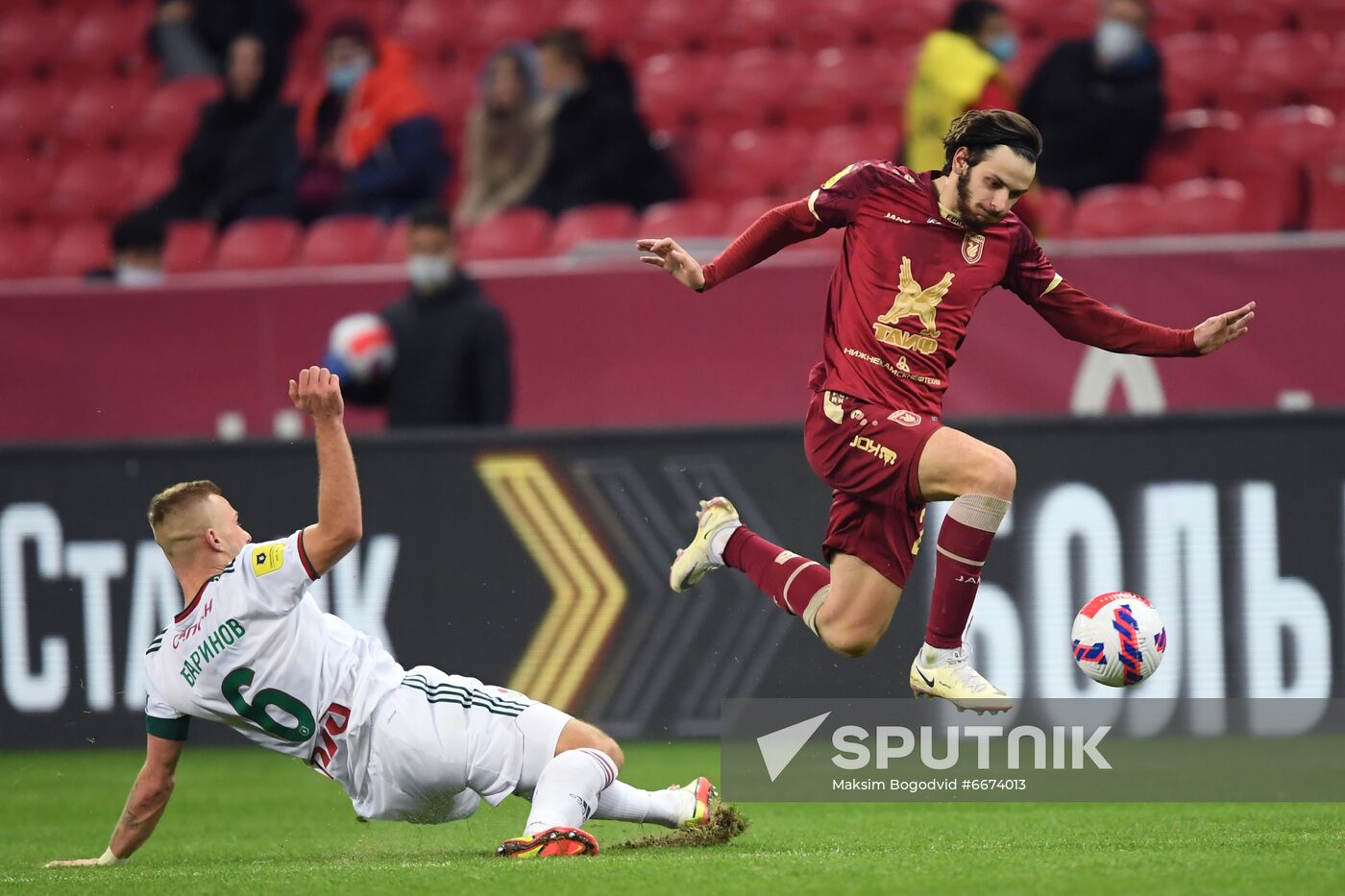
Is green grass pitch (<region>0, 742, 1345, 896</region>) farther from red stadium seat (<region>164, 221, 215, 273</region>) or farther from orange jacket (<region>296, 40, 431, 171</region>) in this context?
orange jacket (<region>296, 40, 431, 171</region>)

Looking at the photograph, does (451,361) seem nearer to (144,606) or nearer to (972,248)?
→ (144,606)

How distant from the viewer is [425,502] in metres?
9.01

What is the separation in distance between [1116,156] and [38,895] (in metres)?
7.92

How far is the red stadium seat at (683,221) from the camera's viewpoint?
37.3 ft

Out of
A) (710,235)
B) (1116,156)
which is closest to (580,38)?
(710,235)

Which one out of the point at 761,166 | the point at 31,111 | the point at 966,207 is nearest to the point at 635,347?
the point at 761,166

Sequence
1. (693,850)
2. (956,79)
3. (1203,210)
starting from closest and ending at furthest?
(693,850)
(956,79)
(1203,210)

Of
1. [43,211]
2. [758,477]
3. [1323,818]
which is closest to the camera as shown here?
[1323,818]

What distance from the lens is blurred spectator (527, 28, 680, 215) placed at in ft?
38.1

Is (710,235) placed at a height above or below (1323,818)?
above

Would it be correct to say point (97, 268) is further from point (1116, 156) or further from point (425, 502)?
point (1116, 156)

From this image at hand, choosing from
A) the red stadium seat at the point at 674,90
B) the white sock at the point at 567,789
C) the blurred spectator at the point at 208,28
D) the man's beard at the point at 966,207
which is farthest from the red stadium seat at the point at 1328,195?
the blurred spectator at the point at 208,28

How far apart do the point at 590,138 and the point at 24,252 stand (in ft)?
15.2

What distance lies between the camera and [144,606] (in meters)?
8.99
